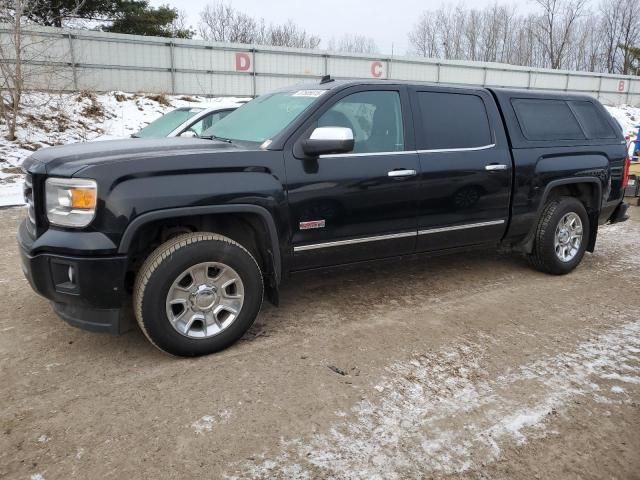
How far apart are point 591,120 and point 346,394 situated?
4178 mm

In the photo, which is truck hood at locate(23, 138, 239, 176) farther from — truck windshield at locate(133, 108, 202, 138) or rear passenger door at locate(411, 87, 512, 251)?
truck windshield at locate(133, 108, 202, 138)

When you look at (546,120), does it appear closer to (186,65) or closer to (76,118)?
(76,118)

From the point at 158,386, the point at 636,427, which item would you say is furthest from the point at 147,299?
the point at 636,427

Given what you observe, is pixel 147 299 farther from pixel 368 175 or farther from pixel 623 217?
pixel 623 217

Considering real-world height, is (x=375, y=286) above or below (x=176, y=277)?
below

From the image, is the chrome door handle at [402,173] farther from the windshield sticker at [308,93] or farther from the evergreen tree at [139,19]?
the evergreen tree at [139,19]

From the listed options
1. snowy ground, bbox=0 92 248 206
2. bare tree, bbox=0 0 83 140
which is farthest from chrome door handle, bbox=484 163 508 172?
bare tree, bbox=0 0 83 140

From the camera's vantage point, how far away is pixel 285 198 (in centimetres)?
342

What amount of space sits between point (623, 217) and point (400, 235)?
324cm

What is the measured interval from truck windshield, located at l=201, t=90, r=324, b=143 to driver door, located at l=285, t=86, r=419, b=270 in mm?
212

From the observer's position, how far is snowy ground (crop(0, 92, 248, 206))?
12.9 meters

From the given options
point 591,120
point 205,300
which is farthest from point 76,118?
point 591,120

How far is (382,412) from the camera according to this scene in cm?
271

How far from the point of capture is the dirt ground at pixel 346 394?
91.6 inches
